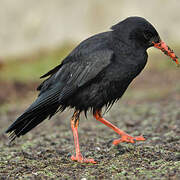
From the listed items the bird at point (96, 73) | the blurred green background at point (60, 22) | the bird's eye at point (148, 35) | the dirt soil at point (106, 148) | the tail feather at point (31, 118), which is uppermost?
the blurred green background at point (60, 22)

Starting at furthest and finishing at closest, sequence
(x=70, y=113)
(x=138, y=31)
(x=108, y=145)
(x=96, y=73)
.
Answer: (x=70, y=113), (x=108, y=145), (x=138, y=31), (x=96, y=73)

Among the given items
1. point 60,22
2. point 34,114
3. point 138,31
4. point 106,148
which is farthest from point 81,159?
point 60,22

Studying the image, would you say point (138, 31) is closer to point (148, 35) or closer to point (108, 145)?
point (148, 35)

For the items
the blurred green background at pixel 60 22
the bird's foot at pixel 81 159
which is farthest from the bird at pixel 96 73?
the blurred green background at pixel 60 22

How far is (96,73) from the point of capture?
465cm

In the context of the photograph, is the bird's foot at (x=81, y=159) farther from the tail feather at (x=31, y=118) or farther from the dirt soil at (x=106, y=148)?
the tail feather at (x=31, y=118)

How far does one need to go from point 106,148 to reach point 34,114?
1234 mm

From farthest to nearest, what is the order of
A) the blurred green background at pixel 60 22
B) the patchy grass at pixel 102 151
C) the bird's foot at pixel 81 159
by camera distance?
1. the blurred green background at pixel 60 22
2. the bird's foot at pixel 81 159
3. the patchy grass at pixel 102 151

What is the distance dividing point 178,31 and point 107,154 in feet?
59.7

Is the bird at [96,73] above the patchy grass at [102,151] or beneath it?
above

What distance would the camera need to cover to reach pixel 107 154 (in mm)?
5027

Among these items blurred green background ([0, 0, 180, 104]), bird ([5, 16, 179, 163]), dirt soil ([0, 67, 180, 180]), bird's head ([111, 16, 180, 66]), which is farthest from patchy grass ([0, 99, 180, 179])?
blurred green background ([0, 0, 180, 104])

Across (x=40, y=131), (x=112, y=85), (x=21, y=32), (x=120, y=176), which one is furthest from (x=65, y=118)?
(x=21, y=32)

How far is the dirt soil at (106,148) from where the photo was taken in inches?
162
